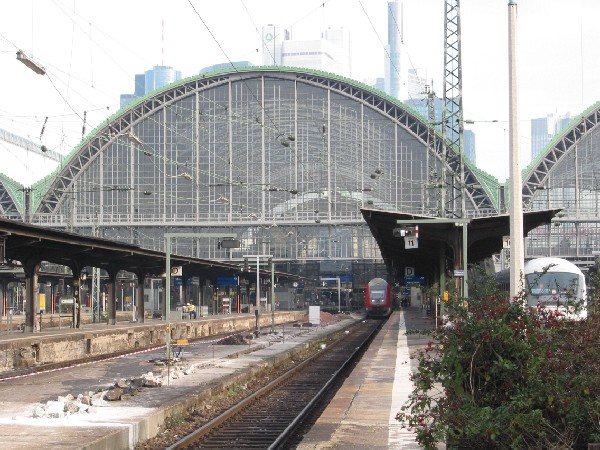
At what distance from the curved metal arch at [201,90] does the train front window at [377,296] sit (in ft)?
46.8

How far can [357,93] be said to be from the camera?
103000 mm

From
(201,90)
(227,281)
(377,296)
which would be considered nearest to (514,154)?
(227,281)

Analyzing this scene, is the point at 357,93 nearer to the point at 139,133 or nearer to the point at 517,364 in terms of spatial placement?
the point at 139,133

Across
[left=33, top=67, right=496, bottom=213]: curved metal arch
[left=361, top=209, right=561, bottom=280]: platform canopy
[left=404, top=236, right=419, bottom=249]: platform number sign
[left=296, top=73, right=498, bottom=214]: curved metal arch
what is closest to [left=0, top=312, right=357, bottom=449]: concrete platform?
[left=404, top=236, right=419, bottom=249]: platform number sign

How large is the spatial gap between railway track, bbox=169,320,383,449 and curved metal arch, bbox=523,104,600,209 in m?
76.3

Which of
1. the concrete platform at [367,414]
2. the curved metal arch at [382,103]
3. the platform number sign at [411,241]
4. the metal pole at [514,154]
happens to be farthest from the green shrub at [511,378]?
the curved metal arch at [382,103]

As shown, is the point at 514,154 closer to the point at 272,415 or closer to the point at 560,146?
the point at 272,415

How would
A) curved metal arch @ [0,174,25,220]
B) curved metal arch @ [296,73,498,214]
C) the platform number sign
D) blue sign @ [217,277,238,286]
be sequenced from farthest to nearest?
1. curved metal arch @ [0,174,25,220]
2. curved metal arch @ [296,73,498,214]
3. blue sign @ [217,277,238,286]
4. the platform number sign

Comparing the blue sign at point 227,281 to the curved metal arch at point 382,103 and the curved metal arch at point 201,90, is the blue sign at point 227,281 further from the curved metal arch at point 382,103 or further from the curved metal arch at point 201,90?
the curved metal arch at point 382,103

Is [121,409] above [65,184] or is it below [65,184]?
below

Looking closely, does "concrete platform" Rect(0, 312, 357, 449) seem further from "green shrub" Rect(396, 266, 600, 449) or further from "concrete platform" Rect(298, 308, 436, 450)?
"green shrub" Rect(396, 266, 600, 449)

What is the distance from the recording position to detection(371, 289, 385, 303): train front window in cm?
9850

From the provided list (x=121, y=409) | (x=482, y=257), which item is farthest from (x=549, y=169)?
(x=121, y=409)

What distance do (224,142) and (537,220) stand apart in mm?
61260
